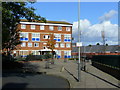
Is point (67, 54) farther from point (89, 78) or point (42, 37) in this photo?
point (89, 78)

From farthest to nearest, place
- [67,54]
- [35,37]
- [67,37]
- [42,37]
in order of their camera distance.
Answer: [67,37] → [67,54] → [42,37] → [35,37]

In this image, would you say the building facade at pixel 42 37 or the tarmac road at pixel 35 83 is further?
the building facade at pixel 42 37

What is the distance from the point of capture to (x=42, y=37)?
6475 cm

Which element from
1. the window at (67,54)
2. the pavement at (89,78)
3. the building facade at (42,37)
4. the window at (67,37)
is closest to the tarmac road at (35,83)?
the pavement at (89,78)

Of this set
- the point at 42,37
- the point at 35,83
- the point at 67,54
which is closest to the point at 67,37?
the point at 67,54

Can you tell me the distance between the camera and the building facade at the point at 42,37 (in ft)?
205

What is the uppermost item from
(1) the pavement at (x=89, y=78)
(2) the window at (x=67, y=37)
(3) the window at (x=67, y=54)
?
(2) the window at (x=67, y=37)

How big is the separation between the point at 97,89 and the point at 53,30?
183 ft

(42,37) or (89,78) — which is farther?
(42,37)

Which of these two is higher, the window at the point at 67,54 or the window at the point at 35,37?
the window at the point at 35,37

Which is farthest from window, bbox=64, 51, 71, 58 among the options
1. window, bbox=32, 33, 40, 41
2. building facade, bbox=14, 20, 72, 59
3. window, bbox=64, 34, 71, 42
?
window, bbox=32, 33, 40, 41

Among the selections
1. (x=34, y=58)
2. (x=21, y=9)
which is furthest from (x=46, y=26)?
(x=21, y=9)

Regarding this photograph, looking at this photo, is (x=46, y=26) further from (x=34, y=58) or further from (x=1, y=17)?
(x=1, y=17)

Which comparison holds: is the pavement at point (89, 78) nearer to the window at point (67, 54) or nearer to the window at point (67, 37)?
the window at point (67, 54)
